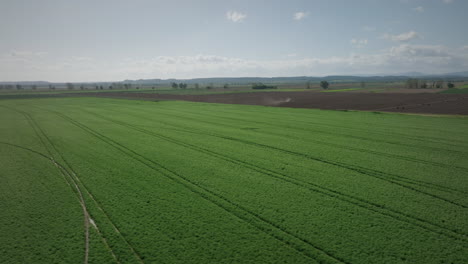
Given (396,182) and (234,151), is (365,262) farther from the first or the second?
(234,151)

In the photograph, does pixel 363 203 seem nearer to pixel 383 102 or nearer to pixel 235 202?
pixel 235 202

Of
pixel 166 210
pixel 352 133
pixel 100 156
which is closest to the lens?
pixel 166 210

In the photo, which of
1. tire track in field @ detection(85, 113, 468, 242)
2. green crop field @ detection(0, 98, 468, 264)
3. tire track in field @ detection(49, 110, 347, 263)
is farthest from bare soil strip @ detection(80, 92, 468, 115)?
tire track in field @ detection(49, 110, 347, 263)

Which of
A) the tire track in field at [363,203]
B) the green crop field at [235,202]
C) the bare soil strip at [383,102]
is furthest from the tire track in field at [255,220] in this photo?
the bare soil strip at [383,102]

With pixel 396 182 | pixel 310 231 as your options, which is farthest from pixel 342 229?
pixel 396 182

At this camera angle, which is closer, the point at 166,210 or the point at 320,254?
the point at 320,254

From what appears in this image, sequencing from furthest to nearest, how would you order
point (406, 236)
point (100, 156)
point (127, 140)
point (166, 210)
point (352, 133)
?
point (352, 133), point (127, 140), point (100, 156), point (166, 210), point (406, 236)

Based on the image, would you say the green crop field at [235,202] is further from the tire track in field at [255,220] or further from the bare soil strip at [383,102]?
the bare soil strip at [383,102]

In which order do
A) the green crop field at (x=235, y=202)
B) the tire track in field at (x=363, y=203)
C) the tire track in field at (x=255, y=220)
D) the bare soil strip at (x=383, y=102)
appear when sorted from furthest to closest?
the bare soil strip at (x=383, y=102) → the tire track in field at (x=363, y=203) → the green crop field at (x=235, y=202) → the tire track in field at (x=255, y=220)

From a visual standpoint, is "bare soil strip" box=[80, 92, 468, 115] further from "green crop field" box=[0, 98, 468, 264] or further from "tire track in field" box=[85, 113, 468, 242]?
"tire track in field" box=[85, 113, 468, 242]
